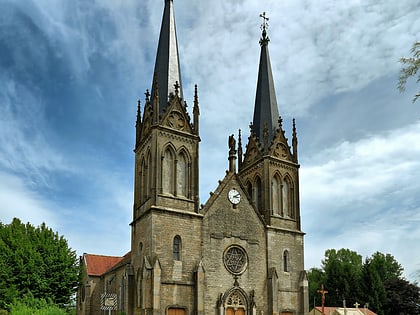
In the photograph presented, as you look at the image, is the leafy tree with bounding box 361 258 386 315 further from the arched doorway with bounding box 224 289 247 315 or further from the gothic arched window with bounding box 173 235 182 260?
the gothic arched window with bounding box 173 235 182 260

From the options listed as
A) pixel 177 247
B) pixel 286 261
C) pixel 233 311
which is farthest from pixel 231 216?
pixel 233 311

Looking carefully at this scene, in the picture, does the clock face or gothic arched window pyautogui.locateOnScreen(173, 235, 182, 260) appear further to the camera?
the clock face

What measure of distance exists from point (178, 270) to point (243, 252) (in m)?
5.86

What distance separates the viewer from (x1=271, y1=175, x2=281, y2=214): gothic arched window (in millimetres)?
40906

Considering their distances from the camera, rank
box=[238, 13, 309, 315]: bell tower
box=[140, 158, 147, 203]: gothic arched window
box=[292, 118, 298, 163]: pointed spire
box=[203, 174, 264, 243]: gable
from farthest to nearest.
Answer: box=[292, 118, 298, 163]: pointed spire → box=[238, 13, 309, 315]: bell tower → box=[140, 158, 147, 203]: gothic arched window → box=[203, 174, 264, 243]: gable

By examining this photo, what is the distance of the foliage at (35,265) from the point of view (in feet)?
120

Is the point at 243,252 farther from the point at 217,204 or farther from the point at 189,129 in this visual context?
the point at 189,129

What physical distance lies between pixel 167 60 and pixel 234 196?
11.5m

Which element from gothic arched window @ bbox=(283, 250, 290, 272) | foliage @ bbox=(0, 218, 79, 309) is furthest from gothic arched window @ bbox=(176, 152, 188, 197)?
foliage @ bbox=(0, 218, 79, 309)

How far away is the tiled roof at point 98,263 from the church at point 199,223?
1072cm

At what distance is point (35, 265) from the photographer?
1476 inches

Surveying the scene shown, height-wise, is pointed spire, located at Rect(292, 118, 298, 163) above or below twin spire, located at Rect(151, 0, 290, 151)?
below

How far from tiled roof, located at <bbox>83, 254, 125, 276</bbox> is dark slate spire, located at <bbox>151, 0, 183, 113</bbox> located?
22486 mm

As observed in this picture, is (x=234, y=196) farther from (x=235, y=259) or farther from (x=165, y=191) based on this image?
(x=165, y=191)
